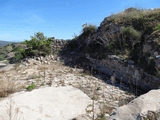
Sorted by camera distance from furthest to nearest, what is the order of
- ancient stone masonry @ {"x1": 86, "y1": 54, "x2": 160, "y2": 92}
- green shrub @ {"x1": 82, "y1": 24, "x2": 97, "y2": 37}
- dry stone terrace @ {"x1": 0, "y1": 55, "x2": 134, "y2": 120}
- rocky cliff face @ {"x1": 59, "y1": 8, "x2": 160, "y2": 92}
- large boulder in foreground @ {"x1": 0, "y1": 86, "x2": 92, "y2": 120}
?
green shrub @ {"x1": 82, "y1": 24, "x2": 97, "y2": 37}
rocky cliff face @ {"x1": 59, "y1": 8, "x2": 160, "y2": 92}
ancient stone masonry @ {"x1": 86, "y1": 54, "x2": 160, "y2": 92}
dry stone terrace @ {"x1": 0, "y1": 55, "x2": 134, "y2": 120}
large boulder in foreground @ {"x1": 0, "y1": 86, "x2": 92, "y2": 120}

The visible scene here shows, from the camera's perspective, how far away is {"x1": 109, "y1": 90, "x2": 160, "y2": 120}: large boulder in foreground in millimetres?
2346

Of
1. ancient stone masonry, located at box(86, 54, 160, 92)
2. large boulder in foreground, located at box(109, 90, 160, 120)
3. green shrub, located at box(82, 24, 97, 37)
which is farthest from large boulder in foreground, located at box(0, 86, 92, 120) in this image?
green shrub, located at box(82, 24, 97, 37)

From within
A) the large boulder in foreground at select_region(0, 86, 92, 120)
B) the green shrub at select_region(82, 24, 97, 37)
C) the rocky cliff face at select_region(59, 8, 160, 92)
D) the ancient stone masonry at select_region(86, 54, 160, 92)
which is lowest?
the large boulder in foreground at select_region(0, 86, 92, 120)

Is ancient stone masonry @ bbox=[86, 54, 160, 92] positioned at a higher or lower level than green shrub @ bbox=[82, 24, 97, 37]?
lower

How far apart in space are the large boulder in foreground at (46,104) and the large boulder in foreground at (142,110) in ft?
4.10

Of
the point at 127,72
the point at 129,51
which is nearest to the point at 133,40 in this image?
the point at 129,51

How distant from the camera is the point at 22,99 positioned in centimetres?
411

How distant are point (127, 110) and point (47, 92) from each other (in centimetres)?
262

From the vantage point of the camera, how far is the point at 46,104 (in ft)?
12.8

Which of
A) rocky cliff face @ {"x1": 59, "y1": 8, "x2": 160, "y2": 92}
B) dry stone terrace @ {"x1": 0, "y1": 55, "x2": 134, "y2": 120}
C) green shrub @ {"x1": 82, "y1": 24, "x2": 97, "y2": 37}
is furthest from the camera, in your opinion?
green shrub @ {"x1": 82, "y1": 24, "x2": 97, "y2": 37}

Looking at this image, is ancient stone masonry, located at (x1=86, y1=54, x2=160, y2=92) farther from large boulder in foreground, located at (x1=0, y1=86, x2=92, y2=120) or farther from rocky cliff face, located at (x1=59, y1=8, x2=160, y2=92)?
large boulder in foreground, located at (x1=0, y1=86, x2=92, y2=120)

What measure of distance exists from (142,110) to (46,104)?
2317mm

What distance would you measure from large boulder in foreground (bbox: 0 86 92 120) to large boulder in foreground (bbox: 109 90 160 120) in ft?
4.10

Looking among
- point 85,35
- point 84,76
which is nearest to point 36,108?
point 84,76
